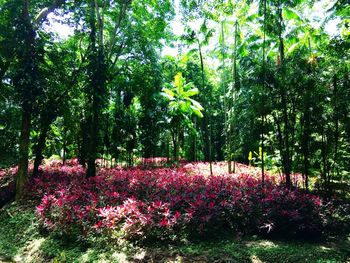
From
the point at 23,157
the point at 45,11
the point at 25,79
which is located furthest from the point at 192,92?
the point at 23,157

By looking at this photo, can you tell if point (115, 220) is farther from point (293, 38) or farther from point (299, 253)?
point (293, 38)

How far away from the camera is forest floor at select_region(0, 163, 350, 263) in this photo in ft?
16.4

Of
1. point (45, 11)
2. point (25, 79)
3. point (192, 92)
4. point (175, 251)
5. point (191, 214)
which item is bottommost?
point (175, 251)

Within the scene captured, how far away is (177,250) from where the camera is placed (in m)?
5.26

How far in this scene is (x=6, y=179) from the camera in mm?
11305

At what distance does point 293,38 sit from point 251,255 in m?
10.3

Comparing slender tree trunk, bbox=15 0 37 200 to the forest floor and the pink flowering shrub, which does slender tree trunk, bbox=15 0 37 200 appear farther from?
the forest floor

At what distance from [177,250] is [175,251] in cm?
6

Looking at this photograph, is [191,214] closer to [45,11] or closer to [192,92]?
[45,11]

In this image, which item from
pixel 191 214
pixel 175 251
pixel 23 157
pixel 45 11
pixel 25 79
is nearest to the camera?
pixel 175 251

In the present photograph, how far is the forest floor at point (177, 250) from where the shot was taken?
5008 mm

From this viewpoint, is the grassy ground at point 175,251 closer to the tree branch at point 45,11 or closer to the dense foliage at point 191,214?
the dense foliage at point 191,214

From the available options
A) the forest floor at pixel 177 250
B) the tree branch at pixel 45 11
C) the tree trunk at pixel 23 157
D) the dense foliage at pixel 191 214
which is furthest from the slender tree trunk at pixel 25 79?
the forest floor at pixel 177 250

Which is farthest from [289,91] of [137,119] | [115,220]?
[137,119]
